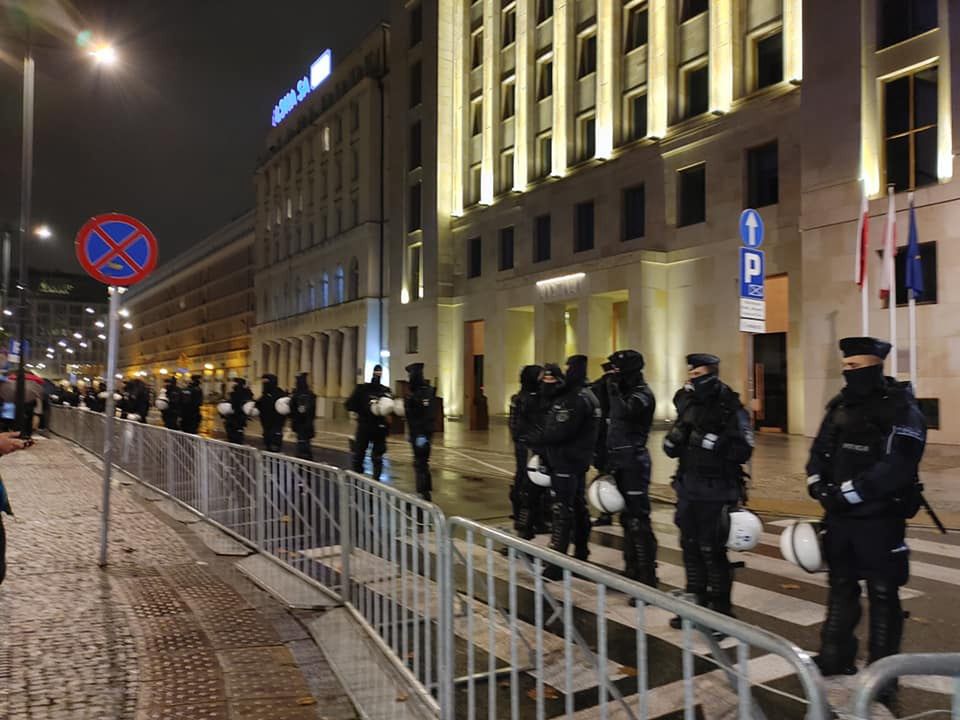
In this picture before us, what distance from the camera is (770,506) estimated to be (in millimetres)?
10250

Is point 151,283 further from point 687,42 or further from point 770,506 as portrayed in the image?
point 770,506

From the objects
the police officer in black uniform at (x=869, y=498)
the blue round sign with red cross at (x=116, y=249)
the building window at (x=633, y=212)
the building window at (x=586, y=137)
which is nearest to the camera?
the police officer in black uniform at (x=869, y=498)

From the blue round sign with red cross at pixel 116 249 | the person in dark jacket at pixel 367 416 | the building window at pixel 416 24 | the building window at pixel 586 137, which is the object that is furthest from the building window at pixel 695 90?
the blue round sign with red cross at pixel 116 249

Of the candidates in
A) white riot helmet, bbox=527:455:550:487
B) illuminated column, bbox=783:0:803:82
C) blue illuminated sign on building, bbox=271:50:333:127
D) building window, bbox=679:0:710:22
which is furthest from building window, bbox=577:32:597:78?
blue illuminated sign on building, bbox=271:50:333:127

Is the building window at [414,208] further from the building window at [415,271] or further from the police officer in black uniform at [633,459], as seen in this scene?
the police officer in black uniform at [633,459]

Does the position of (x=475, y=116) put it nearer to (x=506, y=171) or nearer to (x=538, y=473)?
(x=506, y=171)

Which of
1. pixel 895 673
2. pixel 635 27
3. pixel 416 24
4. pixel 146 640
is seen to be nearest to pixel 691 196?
pixel 635 27

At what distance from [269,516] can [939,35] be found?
2004 cm

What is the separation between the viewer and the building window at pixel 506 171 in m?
36.5

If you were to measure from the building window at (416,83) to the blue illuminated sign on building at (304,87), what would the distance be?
17.1 meters

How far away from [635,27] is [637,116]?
11.1 ft

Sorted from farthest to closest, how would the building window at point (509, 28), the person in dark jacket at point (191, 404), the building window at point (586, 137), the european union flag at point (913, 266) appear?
the building window at point (509, 28), the building window at point (586, 137), the person in dark jacket at point (191, 404), the european union flag at point (913, 266)

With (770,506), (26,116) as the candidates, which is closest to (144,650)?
(770,506)

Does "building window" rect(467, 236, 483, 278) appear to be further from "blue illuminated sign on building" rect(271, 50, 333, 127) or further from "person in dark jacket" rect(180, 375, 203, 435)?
"blue illuminated sign on building" rect(271, 50, 333, 127)
